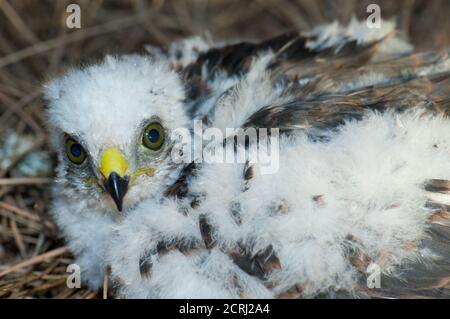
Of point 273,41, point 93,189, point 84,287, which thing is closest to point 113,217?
point 93,189

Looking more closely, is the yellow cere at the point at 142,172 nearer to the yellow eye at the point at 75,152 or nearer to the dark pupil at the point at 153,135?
the dark pupil at the point at 153,135

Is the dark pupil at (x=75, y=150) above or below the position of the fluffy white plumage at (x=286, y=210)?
above

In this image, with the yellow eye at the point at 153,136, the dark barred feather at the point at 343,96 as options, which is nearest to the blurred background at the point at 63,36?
the dark barred feather at the point at 343,96

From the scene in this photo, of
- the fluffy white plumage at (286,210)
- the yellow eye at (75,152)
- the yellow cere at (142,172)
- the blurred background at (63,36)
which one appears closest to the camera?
the fluffy white plumage at (286,210)

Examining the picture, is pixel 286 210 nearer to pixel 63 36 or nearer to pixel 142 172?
pixel 142 172

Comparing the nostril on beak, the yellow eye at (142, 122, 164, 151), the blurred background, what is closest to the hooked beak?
the nostril on beak

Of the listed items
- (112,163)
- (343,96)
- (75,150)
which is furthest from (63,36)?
(343,96)

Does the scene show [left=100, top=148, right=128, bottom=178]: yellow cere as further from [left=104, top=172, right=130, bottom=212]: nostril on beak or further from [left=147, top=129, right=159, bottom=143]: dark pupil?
[left=147, top=129, right=159, bottom=143]: dark pupil
